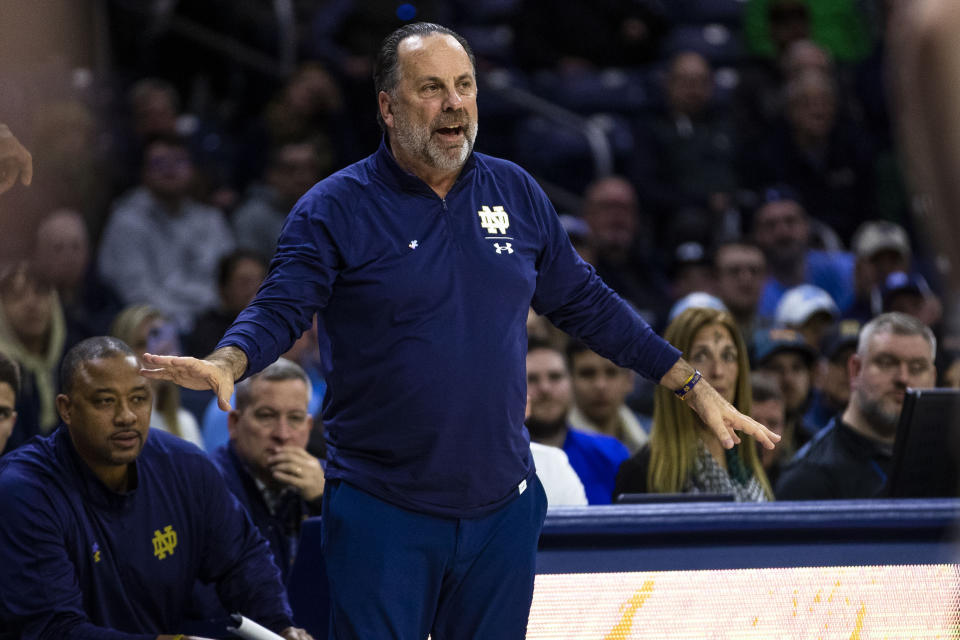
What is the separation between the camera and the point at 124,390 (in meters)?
3.54

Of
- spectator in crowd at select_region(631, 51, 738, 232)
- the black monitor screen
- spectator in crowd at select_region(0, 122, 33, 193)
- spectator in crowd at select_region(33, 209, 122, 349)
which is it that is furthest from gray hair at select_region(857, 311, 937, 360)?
spectator in crowd at select_region(631, 51, 738, 232)

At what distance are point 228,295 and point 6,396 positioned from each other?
96.5 inches

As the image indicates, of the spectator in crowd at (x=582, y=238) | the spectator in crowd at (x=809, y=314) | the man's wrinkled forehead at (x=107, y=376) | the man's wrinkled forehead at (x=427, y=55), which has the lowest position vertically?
the man's wrinkled forehead at (x=107, y=376)

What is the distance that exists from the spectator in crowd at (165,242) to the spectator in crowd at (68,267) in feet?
0.97

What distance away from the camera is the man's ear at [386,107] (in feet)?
8.70

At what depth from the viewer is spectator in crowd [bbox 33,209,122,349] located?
5855mm

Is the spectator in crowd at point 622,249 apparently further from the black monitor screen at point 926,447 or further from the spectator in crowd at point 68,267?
the black monitor screen at point 926,447

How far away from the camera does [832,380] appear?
552 centimetres

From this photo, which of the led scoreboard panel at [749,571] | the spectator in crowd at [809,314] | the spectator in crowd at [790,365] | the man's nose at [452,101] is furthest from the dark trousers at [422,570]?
the spectator in crowd at [809,314]

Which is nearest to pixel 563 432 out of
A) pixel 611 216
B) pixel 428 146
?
pixel 428 146

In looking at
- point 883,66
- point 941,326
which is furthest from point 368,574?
point 883,66

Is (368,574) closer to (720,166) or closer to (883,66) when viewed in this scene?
(720,166)

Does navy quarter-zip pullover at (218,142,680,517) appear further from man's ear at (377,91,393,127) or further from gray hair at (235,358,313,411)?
gray hair at (235,358,313,411)

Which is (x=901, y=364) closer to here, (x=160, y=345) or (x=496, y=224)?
(x=496, y=224)
